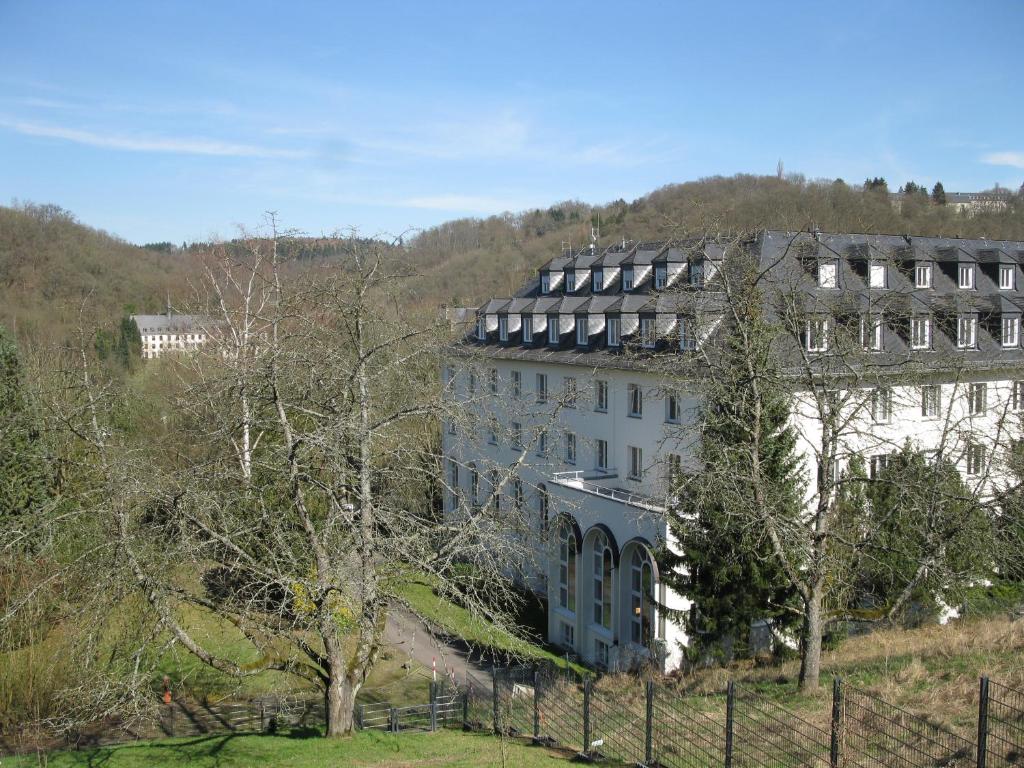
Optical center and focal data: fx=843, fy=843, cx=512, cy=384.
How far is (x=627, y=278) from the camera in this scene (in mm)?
35500

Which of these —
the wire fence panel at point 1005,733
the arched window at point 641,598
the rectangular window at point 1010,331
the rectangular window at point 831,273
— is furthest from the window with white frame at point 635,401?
the wire fence panel at point 1005,733

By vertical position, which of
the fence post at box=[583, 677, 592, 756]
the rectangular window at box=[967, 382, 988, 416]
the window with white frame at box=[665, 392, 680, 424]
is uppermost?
the rectangular window at box=[967, 382, 988, 416]

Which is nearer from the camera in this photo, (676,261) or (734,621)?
(734,621)

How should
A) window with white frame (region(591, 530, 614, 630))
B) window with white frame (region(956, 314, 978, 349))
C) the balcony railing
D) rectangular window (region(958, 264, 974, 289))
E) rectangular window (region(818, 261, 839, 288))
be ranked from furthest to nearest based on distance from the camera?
rectangular window (region(958, 264, 974, 289)) < window with white frame (region(956, 314, 978, 349)) < rectangular window (region(818, 261, 839, 288)) < window with white frame (region(591, 530, 614, 630)) < the balcony railing

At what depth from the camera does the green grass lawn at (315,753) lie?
12.0 meters

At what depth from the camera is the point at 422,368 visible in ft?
48.3

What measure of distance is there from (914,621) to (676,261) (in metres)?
15.2

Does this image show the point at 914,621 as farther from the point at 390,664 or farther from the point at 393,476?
the point at 393,476

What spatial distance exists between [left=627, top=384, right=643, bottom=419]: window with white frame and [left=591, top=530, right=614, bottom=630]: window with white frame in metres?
4.51

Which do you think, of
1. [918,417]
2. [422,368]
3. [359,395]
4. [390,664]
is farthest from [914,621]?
[359,395]

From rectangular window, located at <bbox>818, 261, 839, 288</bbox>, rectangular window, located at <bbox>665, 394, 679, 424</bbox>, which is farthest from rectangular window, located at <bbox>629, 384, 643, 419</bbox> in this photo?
rectangular window, located at <bbox>818, 261, 839, 288</bbox>

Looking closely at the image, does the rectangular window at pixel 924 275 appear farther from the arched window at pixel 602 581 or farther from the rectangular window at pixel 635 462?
the arched window at pixel 602 581

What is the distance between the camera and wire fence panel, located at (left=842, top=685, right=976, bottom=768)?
353 inches

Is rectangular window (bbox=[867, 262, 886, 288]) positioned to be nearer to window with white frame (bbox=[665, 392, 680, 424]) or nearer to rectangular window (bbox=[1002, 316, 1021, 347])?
rectangular window (bbox=[1002, 316, 1021, 347])
